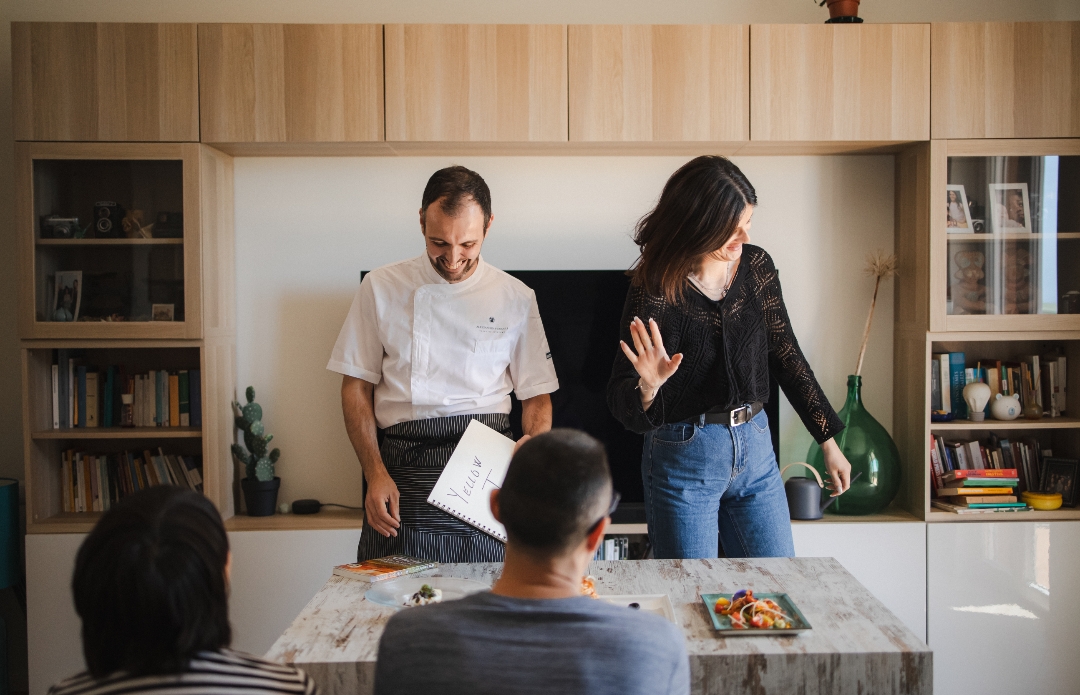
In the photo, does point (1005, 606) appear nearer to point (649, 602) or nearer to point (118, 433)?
point (649, 602)

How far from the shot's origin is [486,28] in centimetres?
275

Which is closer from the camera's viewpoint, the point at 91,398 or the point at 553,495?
the point at 553,495

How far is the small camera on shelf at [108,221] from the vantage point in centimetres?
283

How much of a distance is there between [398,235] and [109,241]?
0.94 metres

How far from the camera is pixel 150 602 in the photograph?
0.89m

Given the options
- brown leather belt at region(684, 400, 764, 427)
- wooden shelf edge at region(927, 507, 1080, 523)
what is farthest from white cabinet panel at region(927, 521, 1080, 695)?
brown leather belt at region(684, 400, 764, 427)

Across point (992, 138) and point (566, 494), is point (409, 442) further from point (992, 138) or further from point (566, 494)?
point (992, 138)

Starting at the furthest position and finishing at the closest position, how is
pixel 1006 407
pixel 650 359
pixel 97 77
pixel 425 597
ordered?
1. pixel 1006 407
2. pixel 97 77
3. pixel 650 359
4. pixel 425 597

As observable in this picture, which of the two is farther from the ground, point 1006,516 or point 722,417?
point 722,417

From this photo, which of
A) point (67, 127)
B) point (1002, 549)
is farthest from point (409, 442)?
point (1002, 549)

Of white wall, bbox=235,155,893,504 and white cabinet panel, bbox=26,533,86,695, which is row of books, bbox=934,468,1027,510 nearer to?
white wall, bbox=235,155,893,504

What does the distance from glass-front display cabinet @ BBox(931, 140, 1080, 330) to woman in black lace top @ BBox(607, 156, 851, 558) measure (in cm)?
125

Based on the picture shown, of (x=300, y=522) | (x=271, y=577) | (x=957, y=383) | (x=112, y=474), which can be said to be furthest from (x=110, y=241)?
(x=957, y=383)

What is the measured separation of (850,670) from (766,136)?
1.94 m
